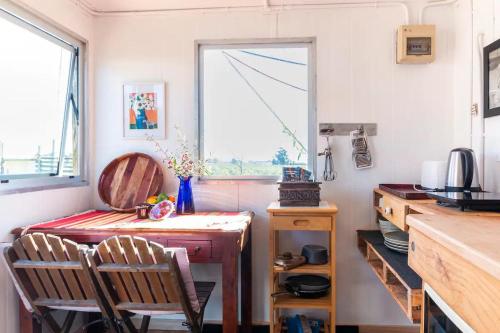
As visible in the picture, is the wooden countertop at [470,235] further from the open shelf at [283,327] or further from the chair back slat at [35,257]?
the chair back slat at [35,257]

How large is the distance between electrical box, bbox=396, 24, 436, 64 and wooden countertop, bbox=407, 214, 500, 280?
4.78 ft

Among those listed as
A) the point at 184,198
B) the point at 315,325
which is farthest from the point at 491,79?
the point at 184,198

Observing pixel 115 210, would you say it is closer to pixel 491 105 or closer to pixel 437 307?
pixel 437 307

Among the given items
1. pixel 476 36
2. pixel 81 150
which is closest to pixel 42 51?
pixel 81 150

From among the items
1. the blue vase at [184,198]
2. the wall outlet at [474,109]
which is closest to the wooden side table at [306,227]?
the blue vase at [184,198]

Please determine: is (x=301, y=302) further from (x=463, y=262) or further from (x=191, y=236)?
(x=463, y=262)

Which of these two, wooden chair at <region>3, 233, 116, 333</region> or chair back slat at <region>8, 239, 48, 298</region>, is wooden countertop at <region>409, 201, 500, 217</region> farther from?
chair back slat at <region>8, 239, 48, 298</region>

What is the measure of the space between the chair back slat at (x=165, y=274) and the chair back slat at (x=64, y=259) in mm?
443

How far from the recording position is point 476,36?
6.65 ft

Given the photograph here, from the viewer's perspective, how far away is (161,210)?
2.09 m

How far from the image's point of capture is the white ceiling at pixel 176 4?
7.78 feet

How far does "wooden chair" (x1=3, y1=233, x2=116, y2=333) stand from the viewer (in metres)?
1.58

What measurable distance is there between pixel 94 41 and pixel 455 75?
2612 millimetres

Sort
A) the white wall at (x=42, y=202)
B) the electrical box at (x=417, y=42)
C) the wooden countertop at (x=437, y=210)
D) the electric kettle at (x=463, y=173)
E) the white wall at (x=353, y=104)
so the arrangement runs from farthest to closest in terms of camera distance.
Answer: the white wall at (x=353, y=104) → the electrical box at (x=417, y=42) → the white wall at (x=42, y=202) → the electric kettle at (x=463, y=173) → the wooden countertop at (x=437, y=210)
